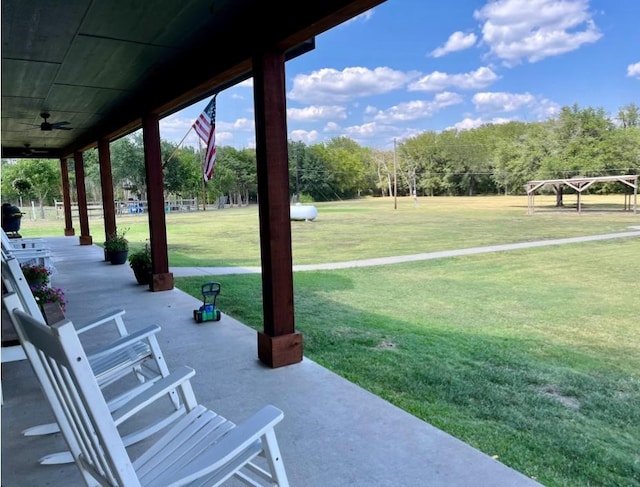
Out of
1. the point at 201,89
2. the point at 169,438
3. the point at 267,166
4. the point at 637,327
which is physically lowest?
the point at 637,327

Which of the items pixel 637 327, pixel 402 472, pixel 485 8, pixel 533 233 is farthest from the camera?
pixel 485 8

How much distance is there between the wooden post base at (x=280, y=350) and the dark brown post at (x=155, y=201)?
2928mm

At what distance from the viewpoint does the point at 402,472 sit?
1.96m

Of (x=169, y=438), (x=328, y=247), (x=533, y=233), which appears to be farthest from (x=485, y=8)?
(x=169, y=438)

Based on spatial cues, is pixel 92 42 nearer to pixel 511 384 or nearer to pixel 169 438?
pixel 169 438

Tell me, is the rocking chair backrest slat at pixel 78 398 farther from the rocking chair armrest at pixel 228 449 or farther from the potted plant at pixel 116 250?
the potted plant at pixel 116 250

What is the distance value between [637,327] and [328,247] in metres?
8.38

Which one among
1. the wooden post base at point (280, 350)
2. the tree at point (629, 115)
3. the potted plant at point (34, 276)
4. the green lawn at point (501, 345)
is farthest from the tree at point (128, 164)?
the tree at point (629, 115)

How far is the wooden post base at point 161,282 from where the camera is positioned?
5.80 meters

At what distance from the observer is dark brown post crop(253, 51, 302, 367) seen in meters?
3.10

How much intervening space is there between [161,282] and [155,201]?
103cm

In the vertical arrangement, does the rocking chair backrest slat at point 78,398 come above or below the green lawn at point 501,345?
above

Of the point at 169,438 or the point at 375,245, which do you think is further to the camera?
the point at 375,245

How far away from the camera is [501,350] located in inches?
161
